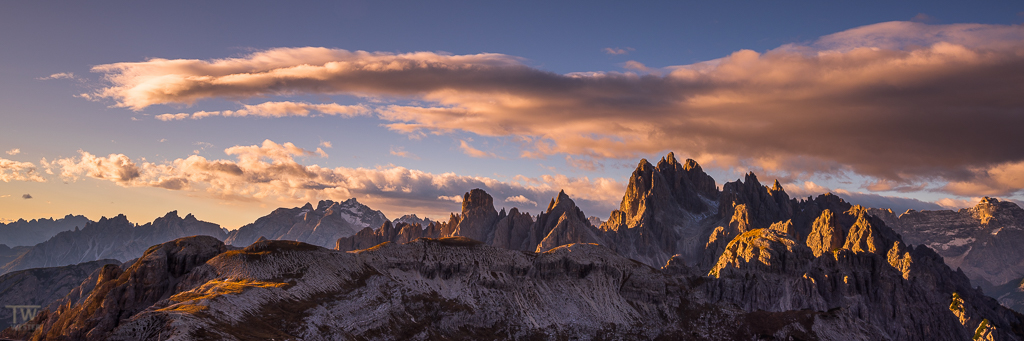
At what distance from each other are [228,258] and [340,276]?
33.8 m

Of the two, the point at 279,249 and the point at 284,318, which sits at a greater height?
the point at 279,249

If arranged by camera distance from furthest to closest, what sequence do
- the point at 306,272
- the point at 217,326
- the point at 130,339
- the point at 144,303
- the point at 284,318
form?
the point at 306,272 → the point at 144,303 → the point at 284,318 → the point at 217,326 → the point at 130,339

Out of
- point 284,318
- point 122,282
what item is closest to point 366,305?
point 284,318

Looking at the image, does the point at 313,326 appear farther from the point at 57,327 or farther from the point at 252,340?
the point at 57,327

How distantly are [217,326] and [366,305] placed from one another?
58.4 meters

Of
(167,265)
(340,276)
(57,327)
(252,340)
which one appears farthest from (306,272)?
(57,327)

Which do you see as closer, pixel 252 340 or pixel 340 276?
pixel 252 340

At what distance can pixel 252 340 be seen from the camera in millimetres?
133250

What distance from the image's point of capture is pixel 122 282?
185m

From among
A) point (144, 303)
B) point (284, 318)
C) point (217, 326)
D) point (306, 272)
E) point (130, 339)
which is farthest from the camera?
point (306, 272)

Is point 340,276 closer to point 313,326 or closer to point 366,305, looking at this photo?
point 366,305

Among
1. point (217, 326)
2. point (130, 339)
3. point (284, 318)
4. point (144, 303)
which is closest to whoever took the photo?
point (130, 339)

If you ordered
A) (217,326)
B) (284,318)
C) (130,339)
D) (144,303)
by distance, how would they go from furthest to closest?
(144,303) → (284,318) → (217,326) → (130,339)

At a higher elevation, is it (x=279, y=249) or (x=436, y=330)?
(x=279, y=249)
